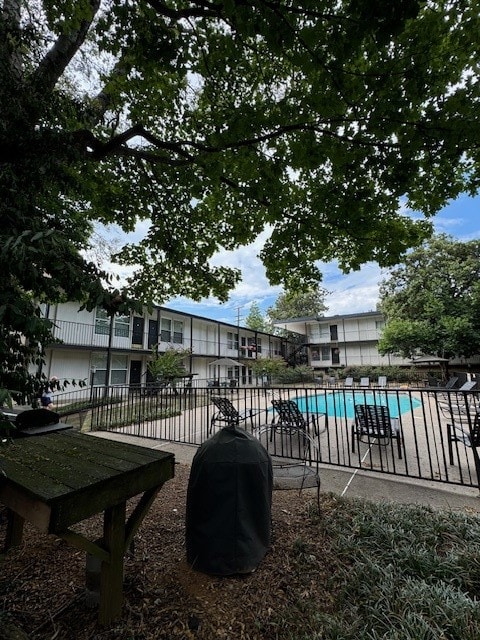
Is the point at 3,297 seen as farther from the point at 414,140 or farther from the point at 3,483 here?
the point at 414,140

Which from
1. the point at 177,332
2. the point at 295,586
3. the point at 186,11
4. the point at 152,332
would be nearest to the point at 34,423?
the point at 295,586

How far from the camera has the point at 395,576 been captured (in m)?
2.25

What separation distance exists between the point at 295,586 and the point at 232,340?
27.8 metres

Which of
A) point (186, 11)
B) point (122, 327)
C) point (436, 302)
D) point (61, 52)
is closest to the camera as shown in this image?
point (186, 11)

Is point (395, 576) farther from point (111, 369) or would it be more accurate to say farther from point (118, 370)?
point (118, 370)

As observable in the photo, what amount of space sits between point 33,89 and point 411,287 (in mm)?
26795

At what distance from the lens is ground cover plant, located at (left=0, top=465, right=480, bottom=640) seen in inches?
72.7

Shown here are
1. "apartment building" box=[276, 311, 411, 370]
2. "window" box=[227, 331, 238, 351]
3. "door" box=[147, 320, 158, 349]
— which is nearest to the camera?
"door" box=[147, 320, 158, 349]

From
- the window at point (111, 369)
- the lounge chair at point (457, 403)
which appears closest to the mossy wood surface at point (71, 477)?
the lounge chair at point (457, 403)

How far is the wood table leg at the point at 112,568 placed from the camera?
1908 millimetres

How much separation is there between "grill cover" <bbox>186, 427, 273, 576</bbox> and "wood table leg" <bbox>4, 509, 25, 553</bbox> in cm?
166

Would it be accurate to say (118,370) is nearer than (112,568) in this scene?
No

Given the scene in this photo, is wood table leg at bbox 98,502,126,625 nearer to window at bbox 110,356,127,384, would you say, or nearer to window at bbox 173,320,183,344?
window at bbox 110,356,127,384

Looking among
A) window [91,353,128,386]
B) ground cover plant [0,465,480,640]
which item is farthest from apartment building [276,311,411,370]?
ground cover plant [0,465,480,640]
